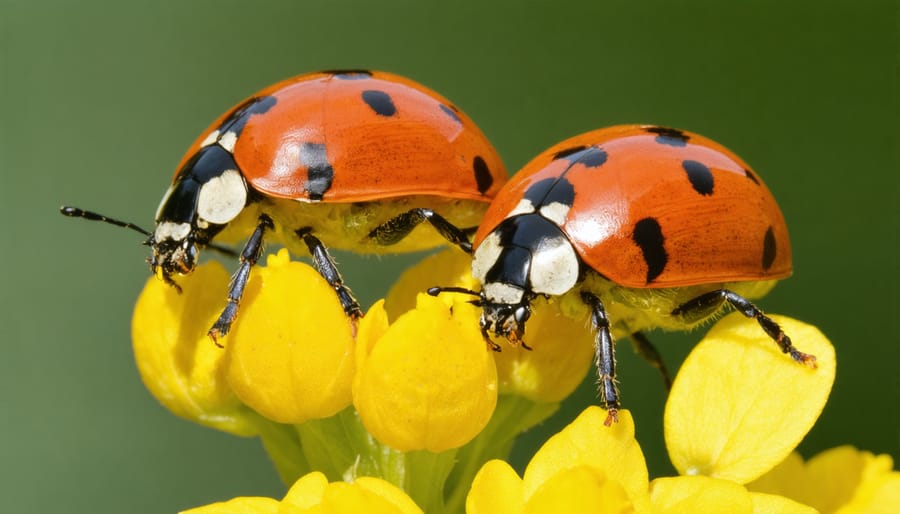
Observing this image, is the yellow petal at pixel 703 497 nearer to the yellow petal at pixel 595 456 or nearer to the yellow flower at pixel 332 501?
the yellow petal at pixel 595 456

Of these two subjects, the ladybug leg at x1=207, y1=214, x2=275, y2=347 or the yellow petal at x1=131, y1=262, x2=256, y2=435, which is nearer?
the ladybug leg at x1=207, y1=214, x2=275, y2=347

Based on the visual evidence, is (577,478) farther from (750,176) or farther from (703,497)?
(750,176)

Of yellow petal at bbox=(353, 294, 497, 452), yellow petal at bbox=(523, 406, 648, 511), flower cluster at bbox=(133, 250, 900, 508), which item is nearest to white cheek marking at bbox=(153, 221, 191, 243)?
flower cluster at bbox=(133, 250, 900, 508)

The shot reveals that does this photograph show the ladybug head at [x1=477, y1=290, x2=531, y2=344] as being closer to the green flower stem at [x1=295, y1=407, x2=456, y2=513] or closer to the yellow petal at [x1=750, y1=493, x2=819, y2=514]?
the green flower stem at [x1=295, y1=407, x2=456, y2=513]

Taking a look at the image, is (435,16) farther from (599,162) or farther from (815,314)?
(599,162)

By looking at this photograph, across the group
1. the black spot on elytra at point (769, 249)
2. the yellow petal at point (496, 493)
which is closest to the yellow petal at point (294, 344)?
the yellow petal at point (496, 493)

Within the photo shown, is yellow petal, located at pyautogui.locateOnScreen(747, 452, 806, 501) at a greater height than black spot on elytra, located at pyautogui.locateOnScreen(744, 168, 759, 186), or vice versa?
black spot on elytra, located at pyautogui.locateOnScreen(744, 168, 759, 186)

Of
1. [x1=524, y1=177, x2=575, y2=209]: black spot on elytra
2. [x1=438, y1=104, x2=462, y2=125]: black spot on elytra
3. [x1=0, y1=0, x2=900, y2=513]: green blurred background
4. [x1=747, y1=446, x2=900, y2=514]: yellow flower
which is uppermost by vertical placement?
[x1=438, y1=104, x2=462, y2=125]: black spot on elytra

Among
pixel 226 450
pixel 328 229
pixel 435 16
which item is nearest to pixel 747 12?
pixel 435 16

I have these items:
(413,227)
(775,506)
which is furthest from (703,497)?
(413,227)
